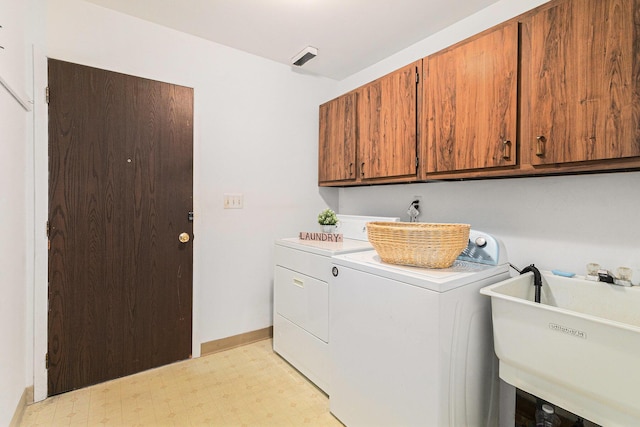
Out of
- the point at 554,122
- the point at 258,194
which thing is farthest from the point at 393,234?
the point at 258,194

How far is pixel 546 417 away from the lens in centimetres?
136

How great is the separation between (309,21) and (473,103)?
120cm

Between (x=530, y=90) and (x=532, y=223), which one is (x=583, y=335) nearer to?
(x=532, y=223)

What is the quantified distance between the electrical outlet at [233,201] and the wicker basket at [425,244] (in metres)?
1.38

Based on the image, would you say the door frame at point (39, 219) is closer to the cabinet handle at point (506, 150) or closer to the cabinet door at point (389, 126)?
the cabinet door at point (389, 126)

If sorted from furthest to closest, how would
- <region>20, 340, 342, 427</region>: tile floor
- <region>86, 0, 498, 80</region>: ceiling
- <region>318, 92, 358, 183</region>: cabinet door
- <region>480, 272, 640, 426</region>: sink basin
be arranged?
1. <region>318, 92, 358, 183</region>: cabinet door
2. <region>86, 0, 498, 80</region>: ceiling
3. <region>20, 340, 342, 427</region>: tile floor
4. <region>480, 272, 640, 426</region>: sink basin

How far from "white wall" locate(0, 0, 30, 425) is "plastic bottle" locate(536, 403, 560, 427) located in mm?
2431

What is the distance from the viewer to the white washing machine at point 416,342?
1.17 metres

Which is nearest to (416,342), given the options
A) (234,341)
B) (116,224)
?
(234,341)

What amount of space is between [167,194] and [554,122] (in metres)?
2.27

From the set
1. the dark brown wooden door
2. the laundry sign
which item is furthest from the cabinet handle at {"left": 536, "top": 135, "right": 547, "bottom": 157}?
the dark brown wooden door

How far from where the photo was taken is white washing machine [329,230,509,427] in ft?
3.84

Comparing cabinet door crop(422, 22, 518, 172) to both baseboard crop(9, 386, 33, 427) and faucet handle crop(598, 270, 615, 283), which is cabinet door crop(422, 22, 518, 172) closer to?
faucet handle crop(598, 270, 615, 283)

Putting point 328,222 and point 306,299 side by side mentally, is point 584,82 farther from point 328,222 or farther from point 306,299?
point 306,299
